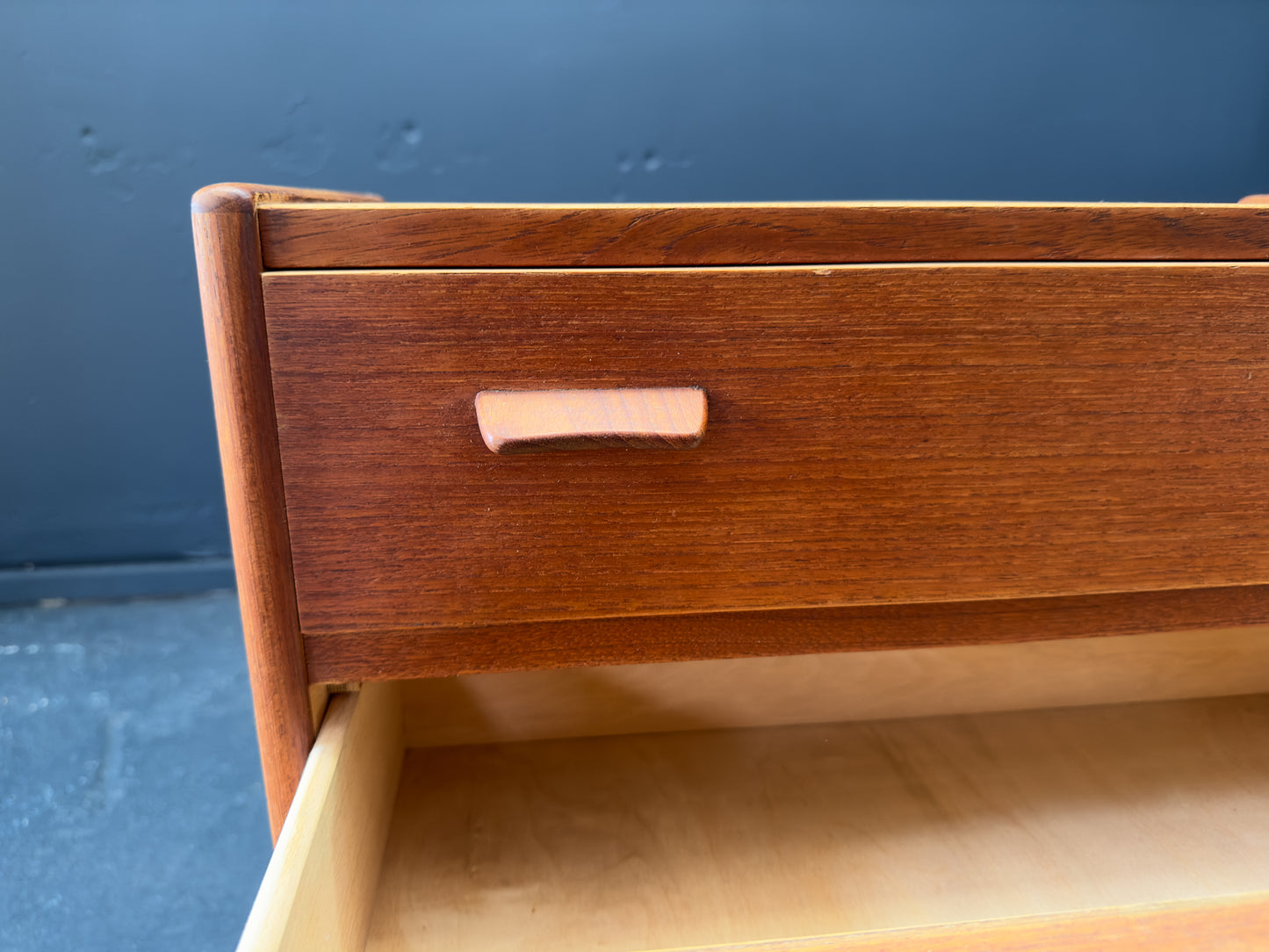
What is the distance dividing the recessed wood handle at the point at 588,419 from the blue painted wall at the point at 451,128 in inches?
33.3

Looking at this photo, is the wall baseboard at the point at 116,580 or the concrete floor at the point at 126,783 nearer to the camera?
the concrete floor at the point at 126,783

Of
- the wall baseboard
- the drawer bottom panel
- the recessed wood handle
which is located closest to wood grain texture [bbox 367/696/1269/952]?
the drawer bottom panel

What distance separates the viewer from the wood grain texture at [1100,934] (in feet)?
Answer: 0.97

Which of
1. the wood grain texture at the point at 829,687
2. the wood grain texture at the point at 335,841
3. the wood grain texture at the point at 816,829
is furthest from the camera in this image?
the wood grain texture at the point at 829,687

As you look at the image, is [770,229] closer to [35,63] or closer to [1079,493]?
[1079,493]

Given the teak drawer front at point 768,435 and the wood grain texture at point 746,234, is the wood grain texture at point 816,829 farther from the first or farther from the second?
the wood grain texture at point 746,234

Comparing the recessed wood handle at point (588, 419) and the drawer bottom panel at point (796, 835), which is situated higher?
the recessed wood handle at point (588, 419)

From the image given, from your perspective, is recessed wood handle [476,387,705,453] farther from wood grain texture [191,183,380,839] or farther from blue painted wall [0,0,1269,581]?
blue painted wall [0,0,1269,581]

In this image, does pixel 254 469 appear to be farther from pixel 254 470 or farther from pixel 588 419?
pixel 588 419

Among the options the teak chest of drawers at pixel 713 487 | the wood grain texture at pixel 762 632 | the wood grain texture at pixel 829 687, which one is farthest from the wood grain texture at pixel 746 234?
the wood grain texture at pixel 829 687

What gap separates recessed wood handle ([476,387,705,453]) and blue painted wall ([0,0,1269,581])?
85 centimetres

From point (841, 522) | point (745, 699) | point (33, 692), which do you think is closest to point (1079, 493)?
point (841, 522)

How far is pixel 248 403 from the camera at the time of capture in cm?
31

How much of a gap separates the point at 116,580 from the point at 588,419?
42.1 inches
